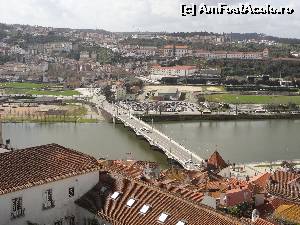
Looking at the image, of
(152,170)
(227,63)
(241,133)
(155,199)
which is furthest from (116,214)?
(227,63)

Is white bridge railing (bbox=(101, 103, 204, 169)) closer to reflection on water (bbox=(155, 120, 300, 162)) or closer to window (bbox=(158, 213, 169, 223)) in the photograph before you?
reflection on water (bbox=(155, 120, 300, 162))

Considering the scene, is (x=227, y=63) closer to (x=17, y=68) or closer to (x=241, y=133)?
(x=17, y=68)

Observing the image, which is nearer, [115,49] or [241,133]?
[241,133]

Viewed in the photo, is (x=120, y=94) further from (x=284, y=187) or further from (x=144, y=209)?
(x=144, y=209)

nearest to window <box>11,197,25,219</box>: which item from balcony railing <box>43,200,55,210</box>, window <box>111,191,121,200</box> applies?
balcony railing <box>43,200,55,210</box>

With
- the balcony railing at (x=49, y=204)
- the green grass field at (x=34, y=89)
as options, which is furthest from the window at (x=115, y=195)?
the green grass field at (x=34, y=89)

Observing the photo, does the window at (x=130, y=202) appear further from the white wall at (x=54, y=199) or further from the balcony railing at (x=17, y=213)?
the balcony railing at (x=17, y=213)
